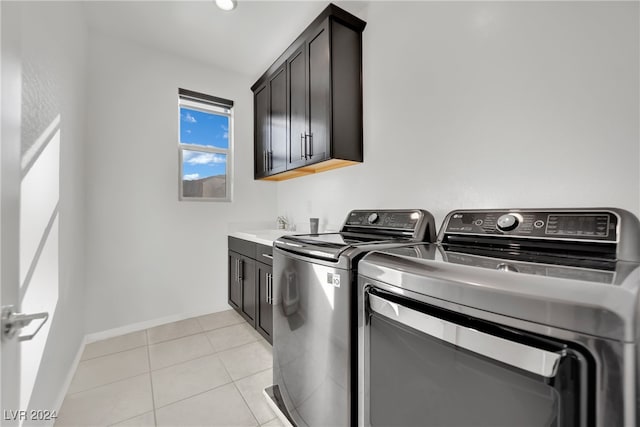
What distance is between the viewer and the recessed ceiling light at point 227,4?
199cm

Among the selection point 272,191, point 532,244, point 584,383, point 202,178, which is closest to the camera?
point 584,383

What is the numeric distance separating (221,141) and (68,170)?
59.6 inches

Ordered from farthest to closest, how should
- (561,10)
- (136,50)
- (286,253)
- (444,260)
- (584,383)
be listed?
(136,50), (286,253), (561,10), (444,260), (584,383)

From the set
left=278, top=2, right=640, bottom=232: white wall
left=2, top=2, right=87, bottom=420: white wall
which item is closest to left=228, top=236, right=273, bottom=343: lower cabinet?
left=278, top=2, right=640, bottom=232: white wall

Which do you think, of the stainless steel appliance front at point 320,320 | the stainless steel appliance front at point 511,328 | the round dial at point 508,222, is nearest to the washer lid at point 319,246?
the stainless steel appliance front at point 320,320

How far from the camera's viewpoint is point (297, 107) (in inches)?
90.9

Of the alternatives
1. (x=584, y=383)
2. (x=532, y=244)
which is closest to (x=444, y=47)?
(x=532, y=244)

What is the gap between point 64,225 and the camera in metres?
1.68

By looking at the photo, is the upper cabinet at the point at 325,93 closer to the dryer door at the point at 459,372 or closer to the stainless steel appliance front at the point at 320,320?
the stainless steel appliance front at the point at 320,320

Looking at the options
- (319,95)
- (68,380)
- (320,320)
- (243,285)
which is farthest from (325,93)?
(68,380)

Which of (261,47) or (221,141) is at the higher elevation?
(261,47)

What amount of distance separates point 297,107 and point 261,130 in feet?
2.65

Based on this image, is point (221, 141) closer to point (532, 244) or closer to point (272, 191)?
point (272, 191)

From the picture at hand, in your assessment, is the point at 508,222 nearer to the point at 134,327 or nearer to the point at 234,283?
the point at 234,283
